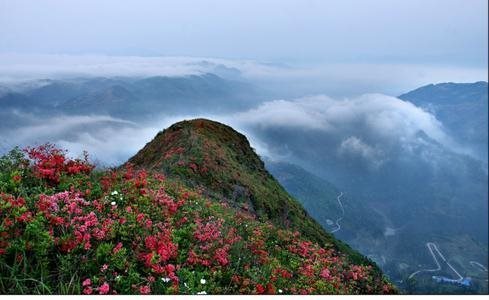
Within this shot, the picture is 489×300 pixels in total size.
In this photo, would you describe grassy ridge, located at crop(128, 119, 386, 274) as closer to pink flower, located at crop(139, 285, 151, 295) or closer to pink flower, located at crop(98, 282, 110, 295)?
pink flower, located at crop(139, 285, 151, 295)

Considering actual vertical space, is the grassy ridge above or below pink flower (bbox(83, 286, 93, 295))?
below

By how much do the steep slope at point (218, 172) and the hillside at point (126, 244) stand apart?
303 inches

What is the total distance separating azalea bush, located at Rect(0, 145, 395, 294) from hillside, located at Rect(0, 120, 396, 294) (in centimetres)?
2

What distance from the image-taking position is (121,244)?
22.0 feet

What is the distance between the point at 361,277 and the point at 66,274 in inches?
287

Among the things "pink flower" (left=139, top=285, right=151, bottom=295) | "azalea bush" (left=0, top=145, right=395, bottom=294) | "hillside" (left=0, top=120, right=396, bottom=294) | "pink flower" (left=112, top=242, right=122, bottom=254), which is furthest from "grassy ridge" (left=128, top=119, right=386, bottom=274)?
"pink flower" (left=139, top=285, right=151, bottom=295)

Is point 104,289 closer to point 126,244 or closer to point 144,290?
point 144,290

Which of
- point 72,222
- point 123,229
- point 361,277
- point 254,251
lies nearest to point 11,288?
point 72,222

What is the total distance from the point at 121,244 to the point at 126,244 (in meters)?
0.52

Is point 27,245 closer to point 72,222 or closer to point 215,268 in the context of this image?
point 72,222

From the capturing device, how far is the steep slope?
23.0 meters

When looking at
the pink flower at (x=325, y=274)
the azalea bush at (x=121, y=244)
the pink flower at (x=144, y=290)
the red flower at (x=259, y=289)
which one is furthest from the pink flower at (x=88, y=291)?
the pink flower at (x=325, y=274)

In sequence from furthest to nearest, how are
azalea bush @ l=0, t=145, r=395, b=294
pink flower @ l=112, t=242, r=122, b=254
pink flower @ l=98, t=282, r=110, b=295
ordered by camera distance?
pink flower @ l=112, t=242, r=122, b=254
azalea bush @ l=0, t=145, r=395, b=294
pink flower @ l=98, t=282, r=110, b=295

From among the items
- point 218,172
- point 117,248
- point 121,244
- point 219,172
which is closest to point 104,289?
point 117,248
